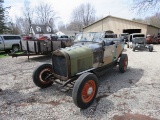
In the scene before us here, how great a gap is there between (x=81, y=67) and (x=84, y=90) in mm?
921

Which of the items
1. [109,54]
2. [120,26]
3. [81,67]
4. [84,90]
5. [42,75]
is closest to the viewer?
[84,90]

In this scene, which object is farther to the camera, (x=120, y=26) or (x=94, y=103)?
(x=120, y=26)

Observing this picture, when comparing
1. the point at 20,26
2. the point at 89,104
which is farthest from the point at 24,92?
the point at 20,26

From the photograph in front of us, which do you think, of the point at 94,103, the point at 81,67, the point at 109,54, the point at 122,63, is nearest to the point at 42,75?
the point at 81,67

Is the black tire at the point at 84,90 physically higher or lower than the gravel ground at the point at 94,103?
higher

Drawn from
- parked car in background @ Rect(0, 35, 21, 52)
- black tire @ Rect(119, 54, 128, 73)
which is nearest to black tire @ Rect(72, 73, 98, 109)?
black tire @ Rect(119, 54, 128, 73)

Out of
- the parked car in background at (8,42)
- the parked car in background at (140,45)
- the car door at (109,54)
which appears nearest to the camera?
the car door at (109,54)

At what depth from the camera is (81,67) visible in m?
4.50

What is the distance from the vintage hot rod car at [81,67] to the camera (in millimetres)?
3713

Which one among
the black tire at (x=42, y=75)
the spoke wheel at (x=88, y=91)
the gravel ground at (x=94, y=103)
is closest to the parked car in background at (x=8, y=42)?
the gravel ground at (x=94, y=103)

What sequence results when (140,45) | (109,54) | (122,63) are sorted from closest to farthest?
(109,54) → (122,63) → (140,45)

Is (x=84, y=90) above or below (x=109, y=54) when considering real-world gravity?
below

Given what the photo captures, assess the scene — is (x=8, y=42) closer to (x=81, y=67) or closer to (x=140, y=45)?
(x=81, y=67)

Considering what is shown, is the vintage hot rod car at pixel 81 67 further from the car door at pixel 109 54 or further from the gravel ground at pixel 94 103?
the gravel ground at pixel 94 103
